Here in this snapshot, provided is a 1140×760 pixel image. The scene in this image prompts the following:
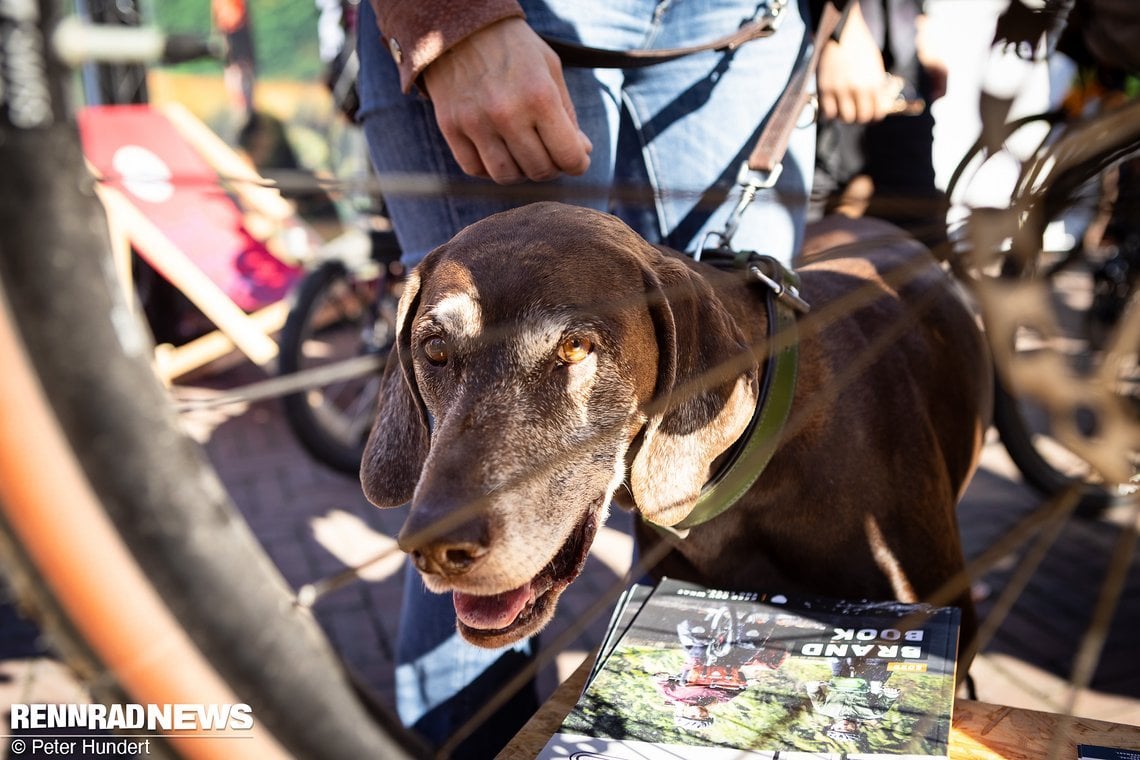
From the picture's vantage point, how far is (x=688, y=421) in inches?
68.4

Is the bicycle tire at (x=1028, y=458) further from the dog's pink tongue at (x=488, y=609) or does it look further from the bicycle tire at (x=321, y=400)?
the dog's pink tongue at (x=488, y=609)

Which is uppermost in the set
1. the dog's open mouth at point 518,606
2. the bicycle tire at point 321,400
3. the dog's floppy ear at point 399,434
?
the dog's floppy ear at point 399,434

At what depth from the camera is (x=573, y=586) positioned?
373 centimetres

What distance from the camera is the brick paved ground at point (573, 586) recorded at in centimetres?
299

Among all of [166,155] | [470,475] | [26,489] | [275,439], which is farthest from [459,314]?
[166,155]

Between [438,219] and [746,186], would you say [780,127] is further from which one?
[438,219]

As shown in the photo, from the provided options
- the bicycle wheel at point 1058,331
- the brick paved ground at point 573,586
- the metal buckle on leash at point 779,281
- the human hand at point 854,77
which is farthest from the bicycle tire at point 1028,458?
the metal buckle on leash at point 779,281

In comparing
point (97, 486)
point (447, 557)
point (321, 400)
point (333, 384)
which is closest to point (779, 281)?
point (447, 557)

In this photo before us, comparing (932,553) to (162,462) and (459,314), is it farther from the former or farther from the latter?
(162,462)

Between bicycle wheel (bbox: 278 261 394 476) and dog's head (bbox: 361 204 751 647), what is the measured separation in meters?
2.93

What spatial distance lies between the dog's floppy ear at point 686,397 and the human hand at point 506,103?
0.30m

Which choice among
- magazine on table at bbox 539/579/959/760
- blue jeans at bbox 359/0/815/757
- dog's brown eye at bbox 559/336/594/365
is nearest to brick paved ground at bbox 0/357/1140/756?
magazine on table at bbox 539/579/959/760

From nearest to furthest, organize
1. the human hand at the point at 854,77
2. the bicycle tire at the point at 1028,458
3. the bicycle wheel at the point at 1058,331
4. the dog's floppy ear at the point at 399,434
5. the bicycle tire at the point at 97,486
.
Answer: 1. the bicycle tire at the point at 97,486
2. the bicycle wheel at the point at 1058,331
3. the dog's floppy ear at the point at 399,434
4. the human hand at the point at 854,77
5. the bicycle tire at the point at 1028,458

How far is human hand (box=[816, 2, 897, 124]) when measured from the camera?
248 centimetres
